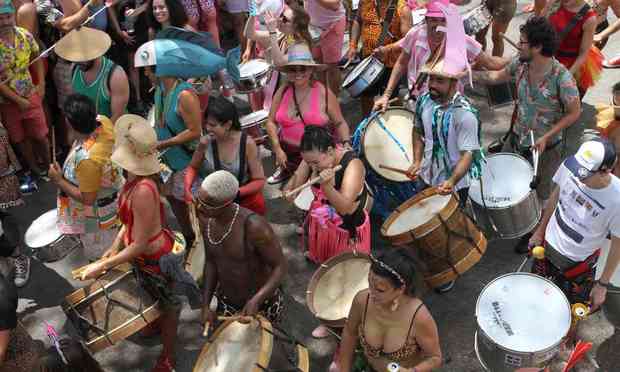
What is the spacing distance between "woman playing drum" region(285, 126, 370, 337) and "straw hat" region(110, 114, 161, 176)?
933mm

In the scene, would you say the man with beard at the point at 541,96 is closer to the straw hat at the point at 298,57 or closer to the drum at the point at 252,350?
the straw hat at the point at 298,57

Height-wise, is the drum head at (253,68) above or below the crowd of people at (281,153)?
below

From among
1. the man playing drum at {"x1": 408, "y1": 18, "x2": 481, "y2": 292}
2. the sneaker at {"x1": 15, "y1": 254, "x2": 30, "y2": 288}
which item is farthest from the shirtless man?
the sneaker at {"x1": 15, "y1": 254, "x2": 30, "y2": 288}

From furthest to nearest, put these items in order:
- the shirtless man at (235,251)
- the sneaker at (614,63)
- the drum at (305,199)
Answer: the sneaker at (614,63)
the drum at (305,199)
the shirtless man at (235,251)

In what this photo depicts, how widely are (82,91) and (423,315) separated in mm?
3443

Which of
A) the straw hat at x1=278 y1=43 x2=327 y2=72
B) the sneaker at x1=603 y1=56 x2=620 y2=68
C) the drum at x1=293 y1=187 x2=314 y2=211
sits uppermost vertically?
the straw hat at x1=278 y1=43 x2=327 y2=72

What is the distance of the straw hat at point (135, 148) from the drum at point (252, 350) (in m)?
1.16

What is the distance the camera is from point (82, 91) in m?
5.23

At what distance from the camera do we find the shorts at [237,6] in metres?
8.41

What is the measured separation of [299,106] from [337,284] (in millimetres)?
1662

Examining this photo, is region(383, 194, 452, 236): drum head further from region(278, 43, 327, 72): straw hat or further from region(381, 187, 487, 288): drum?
region(278, 43, 327, 72): straw hat

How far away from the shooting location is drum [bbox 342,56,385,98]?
20.5ft

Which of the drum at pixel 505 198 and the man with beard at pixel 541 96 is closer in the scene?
the drum at pixel 505 198

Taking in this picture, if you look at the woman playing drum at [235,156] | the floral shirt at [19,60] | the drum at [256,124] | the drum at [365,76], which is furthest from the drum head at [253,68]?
the woman playing drum at [235,156]
